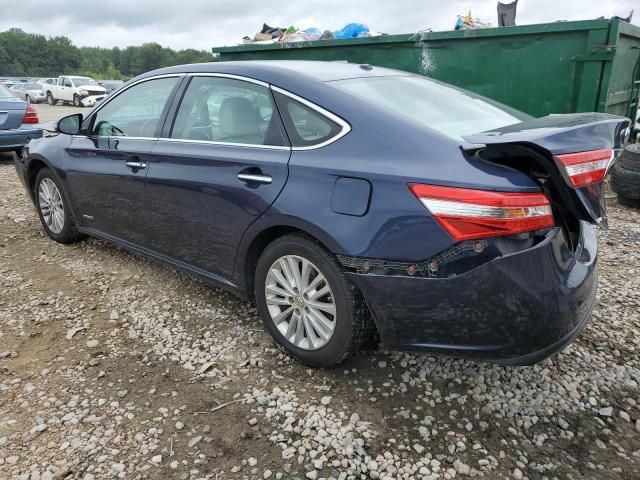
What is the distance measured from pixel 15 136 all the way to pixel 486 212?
28.5 ft

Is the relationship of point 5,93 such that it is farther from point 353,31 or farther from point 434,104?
point 434,104

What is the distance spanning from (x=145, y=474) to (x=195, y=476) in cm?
21

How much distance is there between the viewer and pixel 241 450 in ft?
7.45

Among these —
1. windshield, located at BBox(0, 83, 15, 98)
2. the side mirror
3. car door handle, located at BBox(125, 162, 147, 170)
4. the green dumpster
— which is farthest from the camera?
windshield, located at BBox(0, 83, 15, 98)

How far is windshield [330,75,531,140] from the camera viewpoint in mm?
2600

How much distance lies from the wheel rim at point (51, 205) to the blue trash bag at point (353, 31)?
457cm

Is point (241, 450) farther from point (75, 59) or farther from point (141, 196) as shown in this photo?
point (75, 59)

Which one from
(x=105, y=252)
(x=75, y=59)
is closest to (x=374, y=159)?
(x=105, y=252)

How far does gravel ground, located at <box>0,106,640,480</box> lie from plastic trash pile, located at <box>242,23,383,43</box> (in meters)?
5.15

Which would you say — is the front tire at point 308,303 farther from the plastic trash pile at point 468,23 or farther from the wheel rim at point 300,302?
the plastic trash pile at point 468,23

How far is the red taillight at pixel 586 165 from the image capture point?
206cm

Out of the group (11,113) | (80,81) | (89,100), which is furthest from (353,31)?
(80,81)

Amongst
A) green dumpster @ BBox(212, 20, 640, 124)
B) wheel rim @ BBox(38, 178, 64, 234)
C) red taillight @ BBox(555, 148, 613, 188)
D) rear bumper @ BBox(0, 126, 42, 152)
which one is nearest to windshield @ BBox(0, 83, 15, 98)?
rear bumper @ BBox(0, 126, 42, 152)

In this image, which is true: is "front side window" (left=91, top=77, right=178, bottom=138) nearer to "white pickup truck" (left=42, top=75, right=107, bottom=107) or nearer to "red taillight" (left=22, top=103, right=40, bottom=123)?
"red taillight" (left=22, top=103, right=40, bottom=123)
